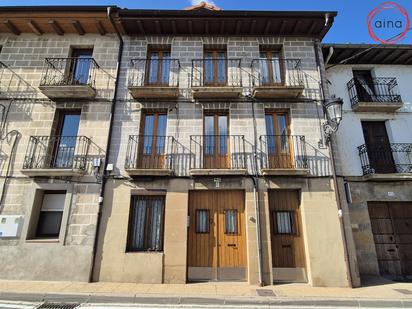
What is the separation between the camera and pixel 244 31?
903cm

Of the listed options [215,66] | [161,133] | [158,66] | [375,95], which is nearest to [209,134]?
[161,133]

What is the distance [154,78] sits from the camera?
8.73 m

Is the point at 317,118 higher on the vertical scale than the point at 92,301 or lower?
higher

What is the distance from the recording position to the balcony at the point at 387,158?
8.41m

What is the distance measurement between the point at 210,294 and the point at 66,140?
6646 mm

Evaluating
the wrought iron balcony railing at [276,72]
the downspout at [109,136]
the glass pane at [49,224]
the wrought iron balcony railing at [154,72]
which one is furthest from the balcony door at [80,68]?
the wrought iron balcony railing at [276,72]

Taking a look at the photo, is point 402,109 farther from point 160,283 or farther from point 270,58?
point 160,283

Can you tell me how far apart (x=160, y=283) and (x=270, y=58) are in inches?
339

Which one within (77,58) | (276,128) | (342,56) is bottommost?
(276,128)

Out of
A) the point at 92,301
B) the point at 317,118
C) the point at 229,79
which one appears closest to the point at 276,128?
the point at 317,118

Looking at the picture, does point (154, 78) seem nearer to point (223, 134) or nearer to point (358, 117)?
point (223, 134)

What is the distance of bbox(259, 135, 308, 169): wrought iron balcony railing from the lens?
7672 mm

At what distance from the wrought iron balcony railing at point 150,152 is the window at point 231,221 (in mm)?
2392

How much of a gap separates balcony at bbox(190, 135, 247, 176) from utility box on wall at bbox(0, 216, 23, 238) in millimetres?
5523
